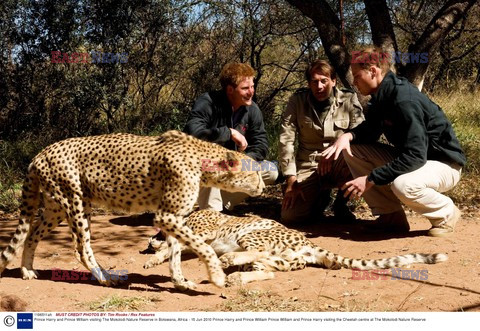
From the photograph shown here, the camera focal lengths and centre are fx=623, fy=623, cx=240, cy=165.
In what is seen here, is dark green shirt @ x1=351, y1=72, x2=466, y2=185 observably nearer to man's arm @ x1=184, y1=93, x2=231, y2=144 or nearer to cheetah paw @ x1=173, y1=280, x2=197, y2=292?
man's arm @ x1=184, y1=93, x2=231, y2=144

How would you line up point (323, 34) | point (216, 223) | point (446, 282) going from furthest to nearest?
point (323, 34) → point (216, 223) → point (446, 282)

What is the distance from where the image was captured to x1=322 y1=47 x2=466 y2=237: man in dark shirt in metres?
4.52

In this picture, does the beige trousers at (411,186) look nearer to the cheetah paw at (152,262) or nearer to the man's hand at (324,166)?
the man's hand at (324,166)

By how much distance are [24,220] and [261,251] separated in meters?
1.62

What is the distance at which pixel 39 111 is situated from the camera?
8359 millimetres

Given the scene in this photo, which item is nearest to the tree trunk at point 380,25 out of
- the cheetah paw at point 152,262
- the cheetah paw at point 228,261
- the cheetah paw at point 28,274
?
the cheetah paw at point 228,261

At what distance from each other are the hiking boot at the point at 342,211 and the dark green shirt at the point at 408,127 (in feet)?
2.85

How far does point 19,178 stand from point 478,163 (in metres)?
5.10

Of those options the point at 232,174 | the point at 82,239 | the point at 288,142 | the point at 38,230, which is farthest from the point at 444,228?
the point at 38,230

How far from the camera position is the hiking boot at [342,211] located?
→ 5.64m

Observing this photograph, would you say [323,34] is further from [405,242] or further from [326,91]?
[405,242]

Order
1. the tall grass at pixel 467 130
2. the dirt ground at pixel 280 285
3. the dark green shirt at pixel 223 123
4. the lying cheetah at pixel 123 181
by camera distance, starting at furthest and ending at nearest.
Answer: the tall grass at pixel 467 130 → the dark green shirt at pixel 223 123 → the lying cheetah at pixel 123 181 → the dirt ground at pixel 280 285

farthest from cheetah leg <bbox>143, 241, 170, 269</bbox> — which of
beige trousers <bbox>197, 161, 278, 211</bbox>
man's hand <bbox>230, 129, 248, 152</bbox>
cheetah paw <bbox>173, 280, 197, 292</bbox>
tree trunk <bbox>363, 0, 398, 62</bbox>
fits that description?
tree trunk <bbox>363, 0, 398, 62</bbox>

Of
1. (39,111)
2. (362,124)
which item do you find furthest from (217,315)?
(39,111)
